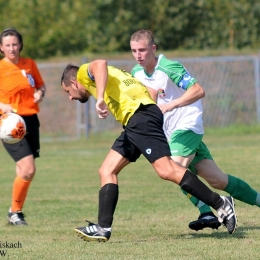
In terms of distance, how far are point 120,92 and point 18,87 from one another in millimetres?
2076

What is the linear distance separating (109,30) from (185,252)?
70.9 ft

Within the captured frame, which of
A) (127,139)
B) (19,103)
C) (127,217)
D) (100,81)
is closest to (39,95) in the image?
(19,103)

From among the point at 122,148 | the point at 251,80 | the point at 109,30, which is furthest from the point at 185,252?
the point at 109,30

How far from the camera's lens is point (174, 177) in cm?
660

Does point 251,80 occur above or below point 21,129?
below

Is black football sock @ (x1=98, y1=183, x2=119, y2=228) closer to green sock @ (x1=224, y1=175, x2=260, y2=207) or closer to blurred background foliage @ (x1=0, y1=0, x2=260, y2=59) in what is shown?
green sock @ (x1=224, y1=175, x2=260, y2=207)

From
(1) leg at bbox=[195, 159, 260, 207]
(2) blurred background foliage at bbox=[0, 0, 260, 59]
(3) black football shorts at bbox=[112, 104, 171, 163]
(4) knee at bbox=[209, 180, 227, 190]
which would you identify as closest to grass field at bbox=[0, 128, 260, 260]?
(1) leg at bbox=[195, 159, 260, 207]

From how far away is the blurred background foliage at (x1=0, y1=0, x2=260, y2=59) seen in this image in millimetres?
26656

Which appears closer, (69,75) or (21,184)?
(69,75)

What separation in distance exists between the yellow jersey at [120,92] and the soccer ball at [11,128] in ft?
4.19

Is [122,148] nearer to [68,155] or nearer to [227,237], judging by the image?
[227,237]

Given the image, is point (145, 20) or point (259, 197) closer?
point (259, 197)

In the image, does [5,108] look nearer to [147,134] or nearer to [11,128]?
[11,128]

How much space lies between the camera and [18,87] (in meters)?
8.45
